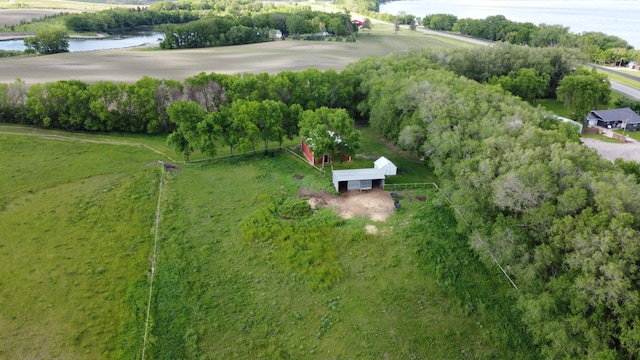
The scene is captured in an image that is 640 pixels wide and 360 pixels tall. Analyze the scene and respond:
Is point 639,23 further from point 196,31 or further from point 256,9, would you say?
point 196,31

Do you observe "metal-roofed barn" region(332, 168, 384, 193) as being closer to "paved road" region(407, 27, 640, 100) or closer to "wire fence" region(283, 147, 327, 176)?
"wire fence" region(283, 147, 327, 176)

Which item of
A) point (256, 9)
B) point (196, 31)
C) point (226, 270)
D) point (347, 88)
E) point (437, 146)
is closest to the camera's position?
point (226, 270)

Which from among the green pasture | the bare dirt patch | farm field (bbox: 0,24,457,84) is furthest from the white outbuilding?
farm field (bbox: 0,24,457,84)

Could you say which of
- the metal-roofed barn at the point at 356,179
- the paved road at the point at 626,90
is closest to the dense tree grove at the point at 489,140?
the metal-roofed barn at the point at 356,179

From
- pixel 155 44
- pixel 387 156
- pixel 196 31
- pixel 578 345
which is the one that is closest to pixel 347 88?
pixel 387 156

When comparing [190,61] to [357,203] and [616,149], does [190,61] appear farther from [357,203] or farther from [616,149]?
[616,149]

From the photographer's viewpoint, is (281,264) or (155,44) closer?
(281,264)
